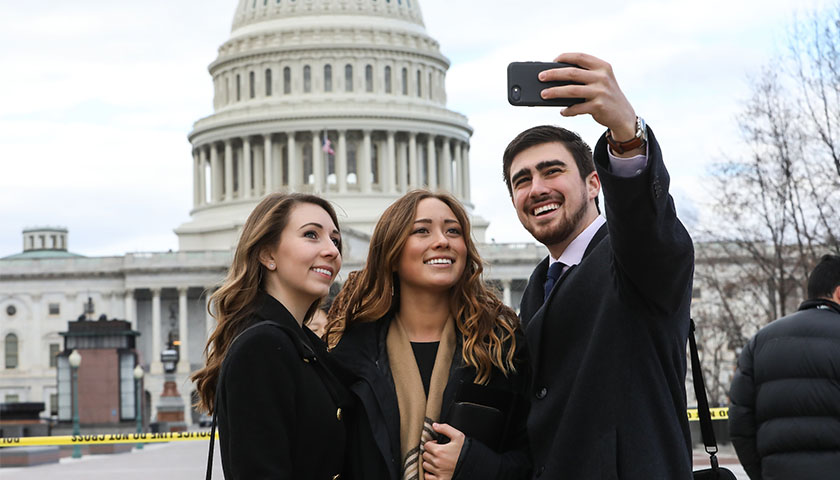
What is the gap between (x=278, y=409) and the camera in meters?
6.26

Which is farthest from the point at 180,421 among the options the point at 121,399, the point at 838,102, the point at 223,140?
the point at 223,140

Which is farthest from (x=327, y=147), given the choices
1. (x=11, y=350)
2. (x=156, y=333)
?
(x=11, y=350)

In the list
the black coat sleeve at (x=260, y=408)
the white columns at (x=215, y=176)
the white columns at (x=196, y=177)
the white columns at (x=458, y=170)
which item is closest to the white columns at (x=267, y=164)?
the white columns at (x=215, y=176)

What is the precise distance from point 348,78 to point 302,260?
110m

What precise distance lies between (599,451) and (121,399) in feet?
167

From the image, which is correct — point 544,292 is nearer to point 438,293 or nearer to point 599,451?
point 438,293

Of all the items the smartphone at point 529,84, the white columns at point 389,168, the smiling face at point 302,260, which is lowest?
the smiling face at point 302,260

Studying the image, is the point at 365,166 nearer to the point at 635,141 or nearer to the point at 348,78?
the point at 348,78

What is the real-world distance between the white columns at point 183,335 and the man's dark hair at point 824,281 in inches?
3608

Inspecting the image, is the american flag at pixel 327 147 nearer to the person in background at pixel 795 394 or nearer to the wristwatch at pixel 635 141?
the person in background at pixel 795 394

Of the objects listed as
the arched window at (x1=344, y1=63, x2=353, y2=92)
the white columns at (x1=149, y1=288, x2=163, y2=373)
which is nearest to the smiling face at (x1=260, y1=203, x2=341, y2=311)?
the white columns at (x1=149, y1=288, x2=163, y2=373)

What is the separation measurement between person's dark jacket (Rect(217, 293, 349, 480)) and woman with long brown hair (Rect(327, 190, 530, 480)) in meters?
0.17

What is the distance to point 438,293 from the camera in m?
6.89

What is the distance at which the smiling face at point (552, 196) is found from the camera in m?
6.59
